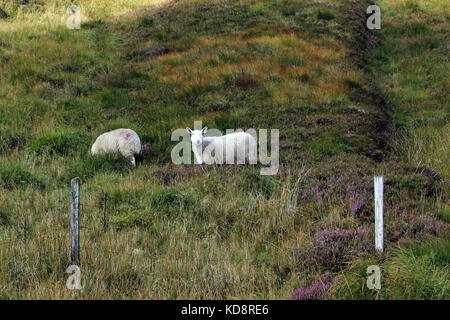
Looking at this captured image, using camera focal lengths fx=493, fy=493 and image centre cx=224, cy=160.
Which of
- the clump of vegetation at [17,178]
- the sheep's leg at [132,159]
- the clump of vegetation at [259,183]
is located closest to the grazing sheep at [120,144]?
the sheep's leg at [132,159]

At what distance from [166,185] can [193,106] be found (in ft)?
16.5

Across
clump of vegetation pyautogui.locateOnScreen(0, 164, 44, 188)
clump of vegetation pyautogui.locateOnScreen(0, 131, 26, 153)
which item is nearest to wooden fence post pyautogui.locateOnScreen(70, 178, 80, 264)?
clump of vegetation pyautogui.locateOnScreen(0, 164, 44, 188)

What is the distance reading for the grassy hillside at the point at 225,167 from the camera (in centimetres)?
550

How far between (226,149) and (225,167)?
79 cm

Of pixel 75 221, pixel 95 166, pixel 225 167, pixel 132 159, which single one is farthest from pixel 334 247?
pixel 95 166

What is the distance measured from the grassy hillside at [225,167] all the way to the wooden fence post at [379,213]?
16 cm

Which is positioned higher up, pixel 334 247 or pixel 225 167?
pixel 225 167

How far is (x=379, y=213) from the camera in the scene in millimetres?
5590

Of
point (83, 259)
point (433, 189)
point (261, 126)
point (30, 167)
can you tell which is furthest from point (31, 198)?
point (433, 189)

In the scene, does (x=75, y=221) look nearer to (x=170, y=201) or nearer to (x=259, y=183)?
(x=170, y=201)

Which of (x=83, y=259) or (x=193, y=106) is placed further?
(x=193, y=106)

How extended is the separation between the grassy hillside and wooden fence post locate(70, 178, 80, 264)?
0.18 meters
